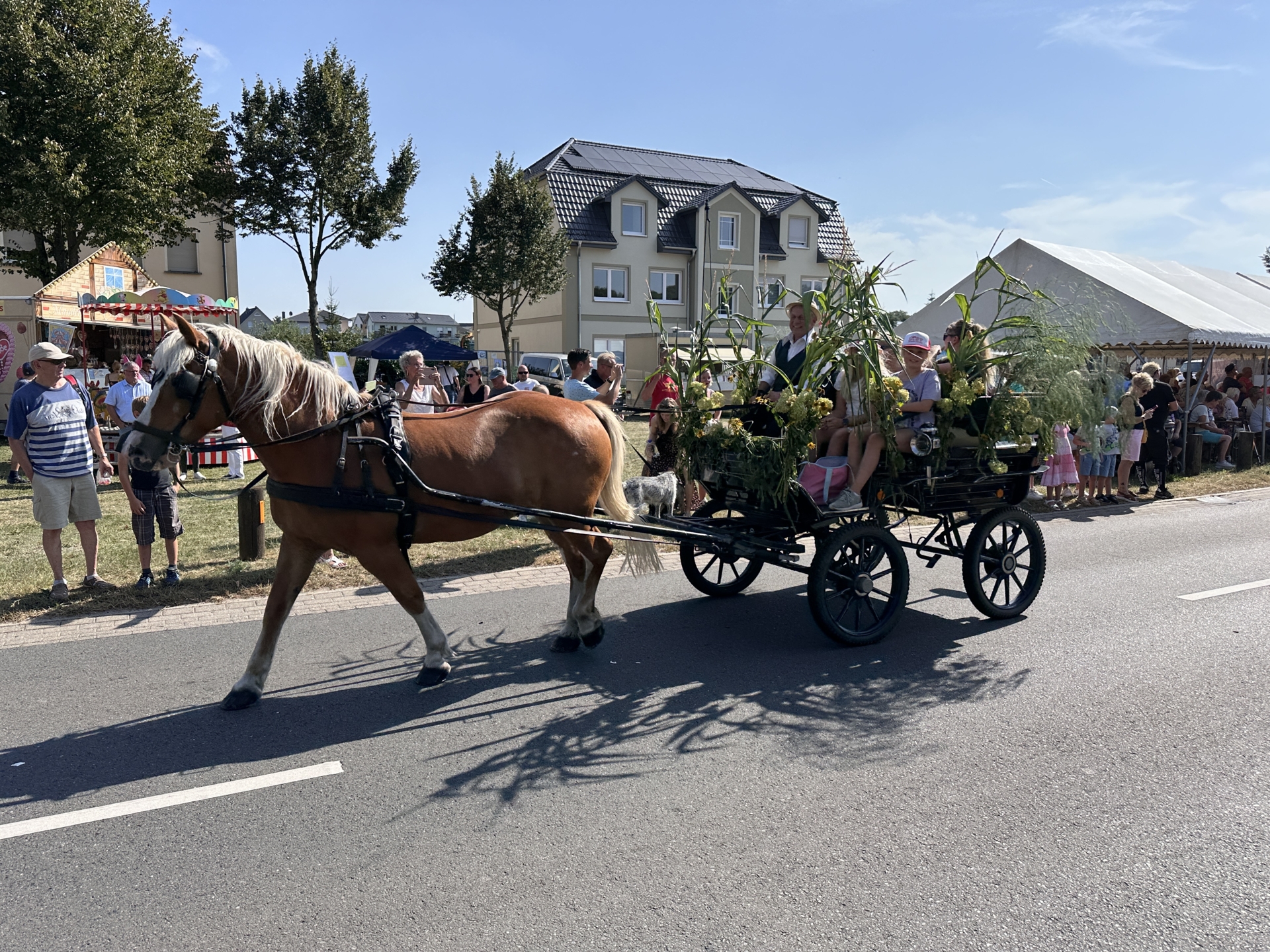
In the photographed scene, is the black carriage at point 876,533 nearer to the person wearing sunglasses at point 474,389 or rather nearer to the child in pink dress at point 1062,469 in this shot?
the person wearing sunglasses at point 474,389

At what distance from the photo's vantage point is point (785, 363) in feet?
20.5

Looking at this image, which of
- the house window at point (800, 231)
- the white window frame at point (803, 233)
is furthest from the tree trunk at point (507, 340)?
the house window at point (800, 231)

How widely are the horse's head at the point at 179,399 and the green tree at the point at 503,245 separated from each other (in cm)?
2832

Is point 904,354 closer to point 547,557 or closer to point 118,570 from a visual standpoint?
point 547,557

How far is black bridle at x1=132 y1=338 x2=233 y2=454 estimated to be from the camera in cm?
415

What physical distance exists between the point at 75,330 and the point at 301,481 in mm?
18459

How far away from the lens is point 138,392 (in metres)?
11.3

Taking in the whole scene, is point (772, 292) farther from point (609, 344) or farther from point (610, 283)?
point (610, 283)

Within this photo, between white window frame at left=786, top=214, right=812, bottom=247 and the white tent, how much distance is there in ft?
76.9

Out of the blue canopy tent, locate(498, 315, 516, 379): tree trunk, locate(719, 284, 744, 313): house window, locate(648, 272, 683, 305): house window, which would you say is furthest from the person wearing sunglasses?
locate(648, 272, 683, 305): house window

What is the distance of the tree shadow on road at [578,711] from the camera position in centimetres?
385

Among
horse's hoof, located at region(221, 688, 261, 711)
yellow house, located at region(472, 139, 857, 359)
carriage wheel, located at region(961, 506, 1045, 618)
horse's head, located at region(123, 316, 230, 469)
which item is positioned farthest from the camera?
yellow house, located at region(472, 139, 857, 359)

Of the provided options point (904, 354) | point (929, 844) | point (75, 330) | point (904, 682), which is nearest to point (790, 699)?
point (904, 682)

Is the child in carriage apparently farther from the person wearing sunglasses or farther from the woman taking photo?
the person wearing sunglasses
